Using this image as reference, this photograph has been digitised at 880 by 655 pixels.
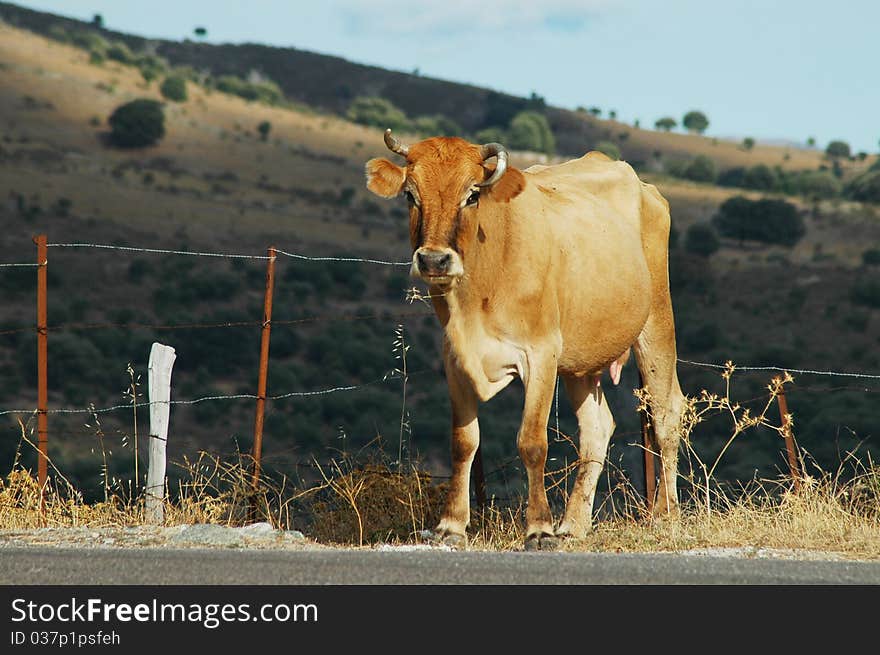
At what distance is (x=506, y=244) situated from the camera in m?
8.98

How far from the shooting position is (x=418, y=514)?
10008 millimetres

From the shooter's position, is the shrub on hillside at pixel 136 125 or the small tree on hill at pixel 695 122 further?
the small tree on hill at pixel 695 122

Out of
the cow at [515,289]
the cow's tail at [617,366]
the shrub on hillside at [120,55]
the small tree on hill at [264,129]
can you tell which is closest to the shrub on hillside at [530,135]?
the small tree on hill at [264,129]

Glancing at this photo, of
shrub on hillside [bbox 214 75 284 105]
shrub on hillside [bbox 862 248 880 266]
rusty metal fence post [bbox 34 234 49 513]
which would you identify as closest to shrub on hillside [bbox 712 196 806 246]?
shrub on hillside [bbox 862 248 880 266]

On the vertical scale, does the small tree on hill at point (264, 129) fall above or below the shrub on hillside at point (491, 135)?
below

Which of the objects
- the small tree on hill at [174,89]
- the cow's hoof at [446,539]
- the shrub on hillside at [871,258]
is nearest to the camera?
the cow's hoof at [446,539]

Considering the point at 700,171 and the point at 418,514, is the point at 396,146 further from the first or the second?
the point at 700,171

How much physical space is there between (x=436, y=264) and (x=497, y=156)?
1.02 m

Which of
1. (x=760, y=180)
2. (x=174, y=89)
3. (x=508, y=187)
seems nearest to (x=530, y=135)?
(x=760, y=180)

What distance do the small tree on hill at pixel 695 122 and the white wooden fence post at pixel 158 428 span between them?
A: 138182mm

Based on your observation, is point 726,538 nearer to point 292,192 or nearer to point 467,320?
point 467,320

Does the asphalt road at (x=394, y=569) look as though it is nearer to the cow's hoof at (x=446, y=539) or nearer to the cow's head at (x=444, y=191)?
the cow's hoof at (x=446, y=539)

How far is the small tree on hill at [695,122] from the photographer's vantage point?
145 m

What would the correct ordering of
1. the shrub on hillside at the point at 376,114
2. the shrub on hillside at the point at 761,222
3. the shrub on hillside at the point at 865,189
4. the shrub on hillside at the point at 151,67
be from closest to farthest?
the shrub on hillside at the point at 761,222 < the shrub on hillside at the point at 865,189 < the shrub on hillside at the point at 151,67 < the shrub on hillside at the point at 376,114
